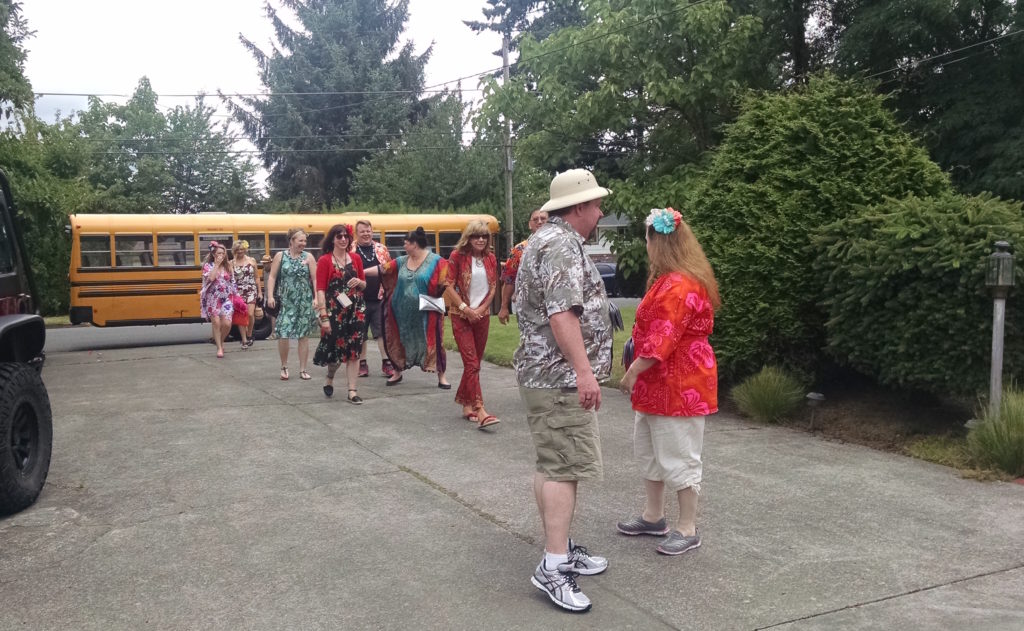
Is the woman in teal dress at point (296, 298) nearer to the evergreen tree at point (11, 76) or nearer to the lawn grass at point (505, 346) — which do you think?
the lawn grass at point (505, 346)

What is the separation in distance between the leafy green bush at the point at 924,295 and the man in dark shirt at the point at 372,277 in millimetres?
5107

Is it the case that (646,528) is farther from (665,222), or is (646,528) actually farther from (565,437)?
(665,222)

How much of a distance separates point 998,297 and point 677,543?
295cm

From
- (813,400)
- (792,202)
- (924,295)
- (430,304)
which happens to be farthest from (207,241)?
(924,295)

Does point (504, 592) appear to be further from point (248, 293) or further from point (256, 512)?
point (248, 293)

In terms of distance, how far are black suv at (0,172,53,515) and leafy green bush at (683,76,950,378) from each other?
512cm

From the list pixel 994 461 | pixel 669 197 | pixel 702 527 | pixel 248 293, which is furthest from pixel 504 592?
pixel 669 197

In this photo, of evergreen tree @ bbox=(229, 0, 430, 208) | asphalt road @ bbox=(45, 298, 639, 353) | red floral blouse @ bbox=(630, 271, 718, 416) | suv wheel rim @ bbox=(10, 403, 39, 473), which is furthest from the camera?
evergreen tree @ bbox=(229, 0, 430, 208)

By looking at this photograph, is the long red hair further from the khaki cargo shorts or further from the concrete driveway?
the concrete driveway

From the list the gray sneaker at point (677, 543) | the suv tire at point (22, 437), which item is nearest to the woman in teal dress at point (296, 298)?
the suv tire at point (22, 437)

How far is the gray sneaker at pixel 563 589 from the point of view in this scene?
385cm

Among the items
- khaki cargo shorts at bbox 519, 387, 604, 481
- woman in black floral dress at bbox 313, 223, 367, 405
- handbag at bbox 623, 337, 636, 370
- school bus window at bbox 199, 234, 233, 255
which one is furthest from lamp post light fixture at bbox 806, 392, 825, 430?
school bus window at bbox 199, 234, 233, 255

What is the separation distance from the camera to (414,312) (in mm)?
9586

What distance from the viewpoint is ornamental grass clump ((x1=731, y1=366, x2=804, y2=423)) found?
7598 mm
